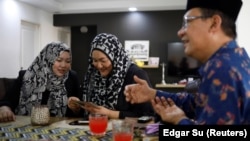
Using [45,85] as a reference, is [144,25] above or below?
above

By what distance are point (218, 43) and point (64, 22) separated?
6664mm

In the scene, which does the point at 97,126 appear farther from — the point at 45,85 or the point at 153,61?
the point at 153,61

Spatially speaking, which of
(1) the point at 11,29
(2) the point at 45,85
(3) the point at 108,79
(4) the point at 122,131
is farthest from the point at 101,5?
(4) the point at 122,131

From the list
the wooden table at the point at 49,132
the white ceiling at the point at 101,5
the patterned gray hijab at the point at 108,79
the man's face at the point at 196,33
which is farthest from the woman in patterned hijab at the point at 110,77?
the white ceiling at the point at 101,5

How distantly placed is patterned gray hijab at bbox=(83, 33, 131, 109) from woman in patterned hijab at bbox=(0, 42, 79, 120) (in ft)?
0.73

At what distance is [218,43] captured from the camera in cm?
105

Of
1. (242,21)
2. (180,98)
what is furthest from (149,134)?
(242,21)

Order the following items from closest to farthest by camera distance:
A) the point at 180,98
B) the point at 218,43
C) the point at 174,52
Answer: the point at 218,43, the point at 180,98, the point at 174,52

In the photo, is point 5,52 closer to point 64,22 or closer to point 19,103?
point 64,22

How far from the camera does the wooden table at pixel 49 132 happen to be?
1358mm

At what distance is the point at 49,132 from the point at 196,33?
34.8 inches

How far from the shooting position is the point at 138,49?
268 inches

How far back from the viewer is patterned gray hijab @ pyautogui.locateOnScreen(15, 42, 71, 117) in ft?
7.55

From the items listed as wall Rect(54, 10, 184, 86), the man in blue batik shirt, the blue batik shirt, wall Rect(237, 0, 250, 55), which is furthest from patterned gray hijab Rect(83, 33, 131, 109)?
wall Rect(54, 10, 184, 86)
